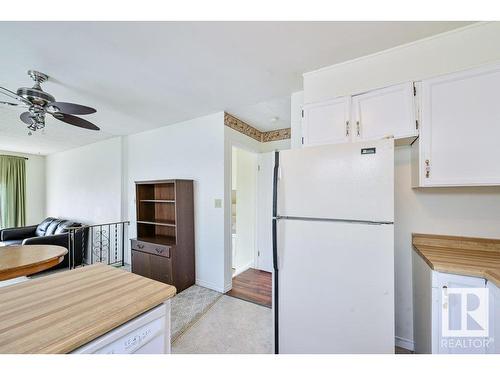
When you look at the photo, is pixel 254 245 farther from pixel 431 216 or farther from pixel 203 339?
pixel 431 216

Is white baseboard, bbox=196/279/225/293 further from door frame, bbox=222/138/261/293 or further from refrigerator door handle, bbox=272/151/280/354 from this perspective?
refrigerator door handle, bbox=272/151/280/354

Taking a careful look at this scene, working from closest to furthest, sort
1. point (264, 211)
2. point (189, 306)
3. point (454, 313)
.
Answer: point (454, 313) < point (189, 306) < point (264, 211)

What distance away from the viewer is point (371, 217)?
1282mm

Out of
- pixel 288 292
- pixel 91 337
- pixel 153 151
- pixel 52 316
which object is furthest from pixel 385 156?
pixel 153 151

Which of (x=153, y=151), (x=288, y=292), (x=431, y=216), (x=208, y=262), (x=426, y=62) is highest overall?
(x=426, y=62)

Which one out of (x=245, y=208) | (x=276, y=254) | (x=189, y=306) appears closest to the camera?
(x=276, y=254)

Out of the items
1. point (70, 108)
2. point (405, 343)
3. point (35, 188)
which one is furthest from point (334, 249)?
point (35, 188)

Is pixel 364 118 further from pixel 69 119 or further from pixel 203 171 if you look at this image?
pixel 69 119

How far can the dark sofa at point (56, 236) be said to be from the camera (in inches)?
140

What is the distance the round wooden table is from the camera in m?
1.51

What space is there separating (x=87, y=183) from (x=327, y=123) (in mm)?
5071

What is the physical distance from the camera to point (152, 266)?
111 inches

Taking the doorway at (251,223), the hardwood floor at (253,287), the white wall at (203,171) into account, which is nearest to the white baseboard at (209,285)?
the white wall at (203,171)
